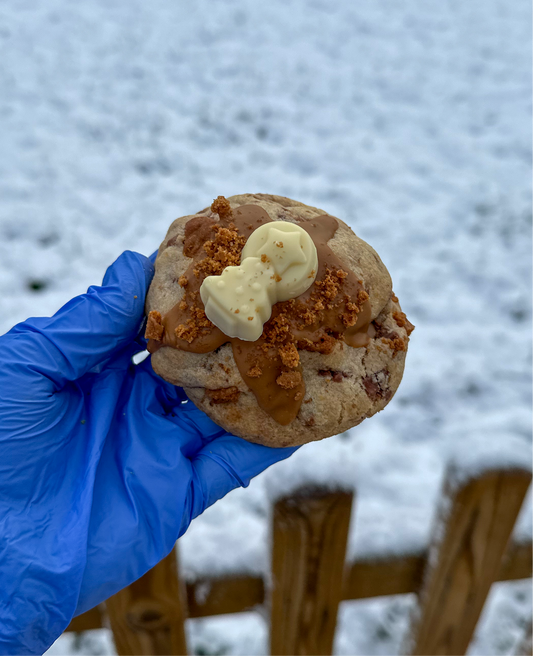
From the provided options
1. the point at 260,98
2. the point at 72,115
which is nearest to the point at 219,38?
the point at 260,98

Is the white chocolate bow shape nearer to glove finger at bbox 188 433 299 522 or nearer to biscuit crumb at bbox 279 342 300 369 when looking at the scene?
biscuit crumb at bbox 279 342 300 369

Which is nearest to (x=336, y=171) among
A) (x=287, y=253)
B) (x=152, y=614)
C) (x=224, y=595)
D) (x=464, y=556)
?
(x=287, y=253)

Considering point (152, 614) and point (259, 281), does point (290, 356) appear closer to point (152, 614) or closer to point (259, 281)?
point (259, 281)

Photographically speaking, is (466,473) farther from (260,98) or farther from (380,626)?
(260,98)

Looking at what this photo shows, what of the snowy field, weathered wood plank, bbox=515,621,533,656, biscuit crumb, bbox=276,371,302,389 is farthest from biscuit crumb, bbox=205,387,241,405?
weathered wood plank, bbox=515,621,533,656

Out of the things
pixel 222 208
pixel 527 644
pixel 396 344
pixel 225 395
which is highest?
pixel 222 208

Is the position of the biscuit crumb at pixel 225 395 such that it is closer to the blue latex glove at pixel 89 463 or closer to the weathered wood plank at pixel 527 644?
the blue latex glove at pixel 89 463
